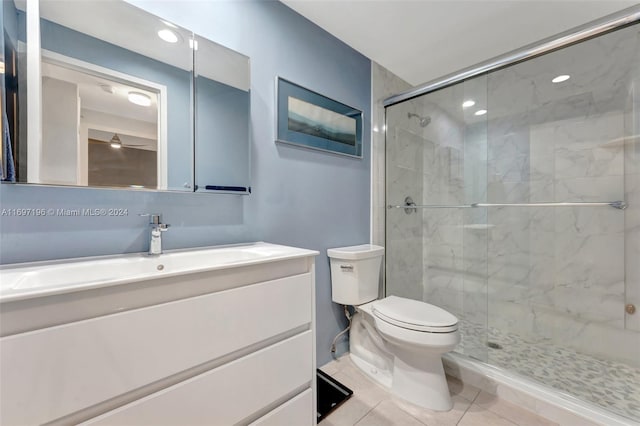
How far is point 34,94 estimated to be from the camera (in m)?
0.85

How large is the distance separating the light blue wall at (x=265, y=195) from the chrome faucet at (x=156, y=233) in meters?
0.06

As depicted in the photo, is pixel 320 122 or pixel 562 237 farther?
pixel 562 237

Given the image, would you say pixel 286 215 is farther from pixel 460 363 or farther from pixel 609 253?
pixel 609 253

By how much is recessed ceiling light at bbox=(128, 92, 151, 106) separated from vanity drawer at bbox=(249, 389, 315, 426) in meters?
1.31

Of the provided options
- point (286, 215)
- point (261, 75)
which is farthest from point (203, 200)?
point (261, 75)

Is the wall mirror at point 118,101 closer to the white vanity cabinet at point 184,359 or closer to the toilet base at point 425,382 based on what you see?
the white vanity cabinet at point 184,359

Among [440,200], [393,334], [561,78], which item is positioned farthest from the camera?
[440,200]

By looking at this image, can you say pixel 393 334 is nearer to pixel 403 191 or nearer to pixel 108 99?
pixel 403 191

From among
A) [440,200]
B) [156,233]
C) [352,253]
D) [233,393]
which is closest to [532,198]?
[440,200]

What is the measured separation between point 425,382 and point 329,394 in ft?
1.73

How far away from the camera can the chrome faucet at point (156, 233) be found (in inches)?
39.3

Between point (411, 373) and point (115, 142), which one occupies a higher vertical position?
point (115, 142)

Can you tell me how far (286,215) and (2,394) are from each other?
1142 mm

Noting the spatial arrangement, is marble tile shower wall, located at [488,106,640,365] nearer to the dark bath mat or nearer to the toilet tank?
the toilet tank
